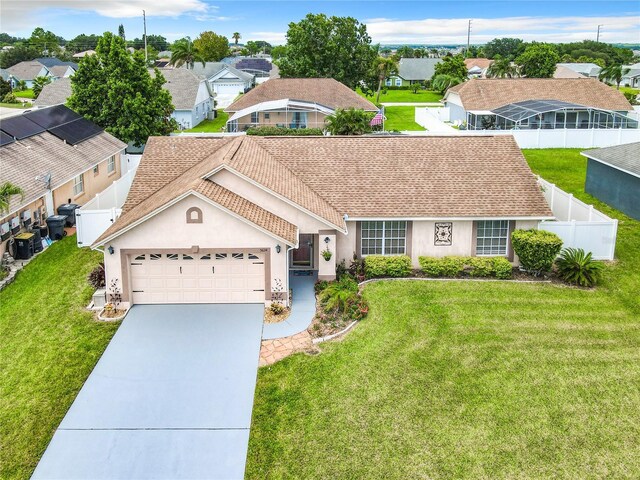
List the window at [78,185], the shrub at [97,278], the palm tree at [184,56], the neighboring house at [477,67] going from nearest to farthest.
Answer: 1. the shrub at [97,278]
2. the window at [78,185]
3. the palm tree at [184,56]
4. the neighboring house at [477,67]

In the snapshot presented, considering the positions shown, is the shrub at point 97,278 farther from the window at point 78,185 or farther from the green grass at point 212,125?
the green grass at point 212,125

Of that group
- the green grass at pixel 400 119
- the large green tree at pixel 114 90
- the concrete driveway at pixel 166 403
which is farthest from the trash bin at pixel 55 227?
the green grass at pixel 400 119

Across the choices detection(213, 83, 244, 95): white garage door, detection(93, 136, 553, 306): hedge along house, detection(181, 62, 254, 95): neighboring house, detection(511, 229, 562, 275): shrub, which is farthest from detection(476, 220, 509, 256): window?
detection(213, 83, 244, 95): white garage door

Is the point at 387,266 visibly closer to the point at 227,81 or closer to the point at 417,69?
the point at 227,81

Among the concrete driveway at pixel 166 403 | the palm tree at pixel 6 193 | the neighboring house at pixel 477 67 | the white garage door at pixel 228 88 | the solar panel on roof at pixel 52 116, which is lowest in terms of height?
the concrete driveway at pixel 166 403

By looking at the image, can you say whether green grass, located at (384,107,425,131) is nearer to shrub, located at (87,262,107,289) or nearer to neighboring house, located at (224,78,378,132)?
neighboring house, located at (224,78,378,132)

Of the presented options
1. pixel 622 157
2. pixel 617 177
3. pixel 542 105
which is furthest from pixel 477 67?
pixel 617 177
